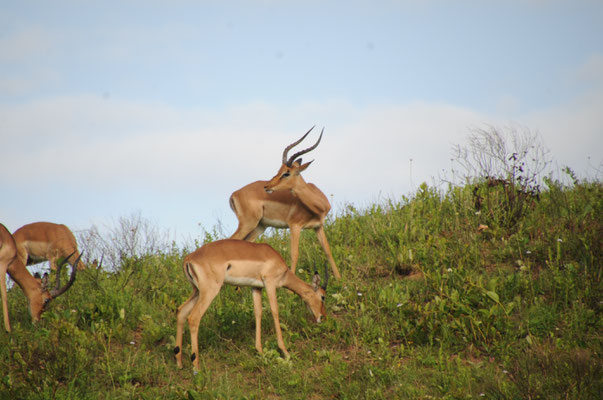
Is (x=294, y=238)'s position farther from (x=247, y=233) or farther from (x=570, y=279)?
(x=570, y=279)

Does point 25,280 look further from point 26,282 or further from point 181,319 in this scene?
point 181,319

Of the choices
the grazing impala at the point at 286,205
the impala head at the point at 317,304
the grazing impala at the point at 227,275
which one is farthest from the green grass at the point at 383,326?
the grazing impala at the point at 286,205

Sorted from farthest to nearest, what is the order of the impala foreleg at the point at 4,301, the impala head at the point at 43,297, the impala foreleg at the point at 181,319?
the impala head at the point at 43,297, the impala foreleg at the point at 4,301, the impala foreleg at the point at 181,319

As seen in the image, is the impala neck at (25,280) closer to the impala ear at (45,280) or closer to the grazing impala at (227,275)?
the impala ear at (45,280)

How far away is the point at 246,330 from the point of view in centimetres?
864

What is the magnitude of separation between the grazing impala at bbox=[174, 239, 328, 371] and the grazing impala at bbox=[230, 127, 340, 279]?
6.88 ft

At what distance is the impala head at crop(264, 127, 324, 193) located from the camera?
10.2m

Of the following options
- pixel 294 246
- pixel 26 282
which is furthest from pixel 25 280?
pixel 294 246

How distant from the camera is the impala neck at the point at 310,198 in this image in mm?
10477

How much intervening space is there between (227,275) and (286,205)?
3.26 metres

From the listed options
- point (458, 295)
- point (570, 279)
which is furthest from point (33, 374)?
point (570, 279)

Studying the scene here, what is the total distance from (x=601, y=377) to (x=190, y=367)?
4.51 metres

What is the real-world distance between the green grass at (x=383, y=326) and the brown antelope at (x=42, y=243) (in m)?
2.39

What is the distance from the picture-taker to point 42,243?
500 inches
